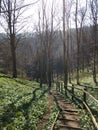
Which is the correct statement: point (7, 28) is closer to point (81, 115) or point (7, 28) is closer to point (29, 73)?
point (81, 115)

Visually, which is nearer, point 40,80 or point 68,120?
point 68,120

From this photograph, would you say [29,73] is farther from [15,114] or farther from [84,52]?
[15,114]

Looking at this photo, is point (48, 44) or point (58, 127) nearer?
point (58, 127)

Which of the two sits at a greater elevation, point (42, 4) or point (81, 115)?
point (42, 4)

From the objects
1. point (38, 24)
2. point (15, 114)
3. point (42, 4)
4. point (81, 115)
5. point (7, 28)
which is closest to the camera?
point (15, 114)

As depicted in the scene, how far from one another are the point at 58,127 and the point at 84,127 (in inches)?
41.5

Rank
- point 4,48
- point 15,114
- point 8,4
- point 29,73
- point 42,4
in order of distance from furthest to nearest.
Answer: point 29,73, point 4,48, point 42,4, point 8,4, point 15,114

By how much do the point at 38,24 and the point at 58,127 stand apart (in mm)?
38276

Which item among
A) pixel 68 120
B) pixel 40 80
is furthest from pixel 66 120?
pixel 40 80

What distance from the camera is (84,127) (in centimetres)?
1097

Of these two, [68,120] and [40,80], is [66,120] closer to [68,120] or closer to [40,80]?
[68,120]

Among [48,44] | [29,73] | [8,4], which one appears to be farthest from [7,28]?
[29,73]

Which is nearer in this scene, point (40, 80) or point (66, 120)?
point (66, 120)

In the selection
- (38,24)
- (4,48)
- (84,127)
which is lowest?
(84,127)
